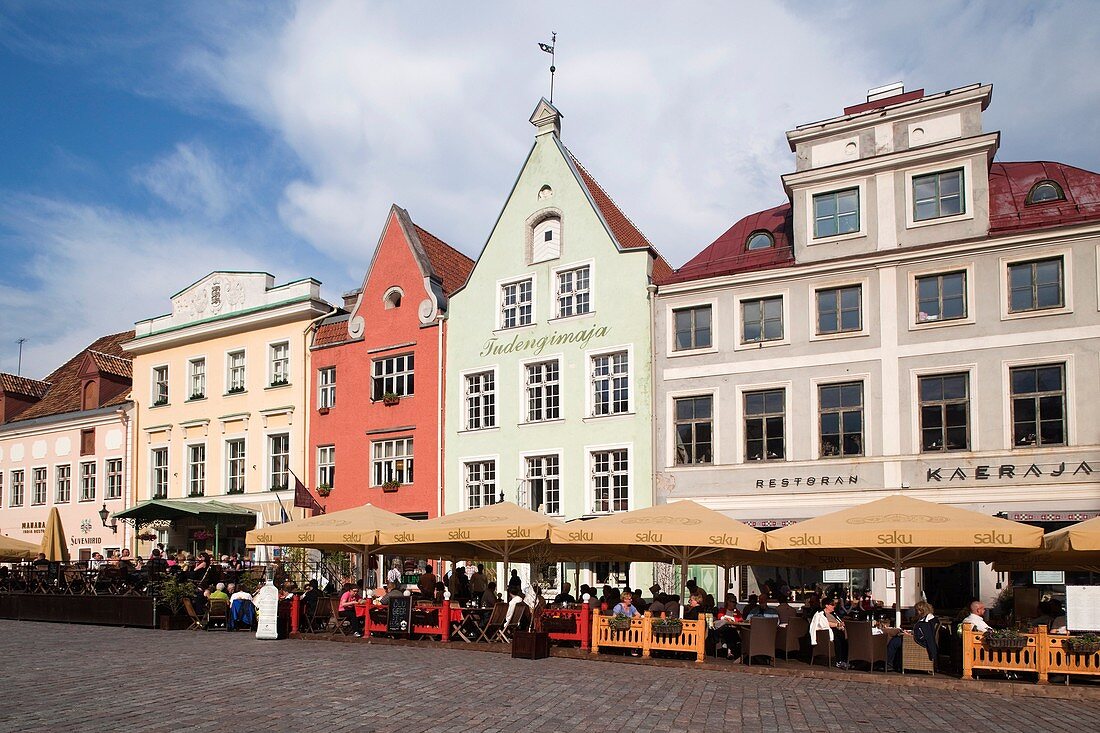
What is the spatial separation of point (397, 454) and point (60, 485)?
755 inches

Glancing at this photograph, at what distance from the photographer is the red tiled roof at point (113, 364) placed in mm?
46281

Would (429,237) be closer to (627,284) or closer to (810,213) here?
(627,284)

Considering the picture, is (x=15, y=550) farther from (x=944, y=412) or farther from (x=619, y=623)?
(x=944, y=412)

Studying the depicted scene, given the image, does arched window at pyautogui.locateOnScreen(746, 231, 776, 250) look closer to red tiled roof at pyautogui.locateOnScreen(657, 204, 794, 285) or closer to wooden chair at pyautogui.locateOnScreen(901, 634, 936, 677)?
red tiled roof at pyautogui.locateOnScreen(657, 204, 794, 285)

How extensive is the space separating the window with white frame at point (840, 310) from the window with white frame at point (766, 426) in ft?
6.85

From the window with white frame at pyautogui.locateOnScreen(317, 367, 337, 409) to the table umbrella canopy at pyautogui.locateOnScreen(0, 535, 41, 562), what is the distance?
9983 millimetres

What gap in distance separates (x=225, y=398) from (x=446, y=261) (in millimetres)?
9948

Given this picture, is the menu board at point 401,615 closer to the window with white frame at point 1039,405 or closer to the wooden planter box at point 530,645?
the wooden planter box at point 530,645

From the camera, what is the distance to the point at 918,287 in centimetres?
2722

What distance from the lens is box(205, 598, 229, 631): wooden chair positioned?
2599 centimetres

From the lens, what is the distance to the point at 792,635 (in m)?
18.8

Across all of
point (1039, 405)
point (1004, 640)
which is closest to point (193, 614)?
point (1004, 640)

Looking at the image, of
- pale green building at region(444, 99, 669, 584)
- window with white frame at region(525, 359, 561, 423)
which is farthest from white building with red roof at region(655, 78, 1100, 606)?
window with white frame at region(525, 359, 561, 423)

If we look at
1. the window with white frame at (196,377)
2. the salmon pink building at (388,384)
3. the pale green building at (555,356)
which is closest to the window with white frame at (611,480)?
the pale green building at (555,356)
